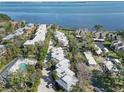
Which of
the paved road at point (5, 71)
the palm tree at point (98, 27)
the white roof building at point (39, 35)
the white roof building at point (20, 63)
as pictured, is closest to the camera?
the paved road at point (5, 71)

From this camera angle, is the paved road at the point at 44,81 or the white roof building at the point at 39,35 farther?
the white roof building at the point at 39,35

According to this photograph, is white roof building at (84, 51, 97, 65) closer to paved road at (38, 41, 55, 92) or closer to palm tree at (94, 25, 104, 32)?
paved road at (38, 41, 55, 92)

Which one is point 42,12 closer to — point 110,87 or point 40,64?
point 40,64

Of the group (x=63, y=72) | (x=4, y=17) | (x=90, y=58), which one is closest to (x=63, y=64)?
(x=63, y=72)

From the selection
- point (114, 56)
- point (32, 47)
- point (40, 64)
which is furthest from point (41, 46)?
point (114, 56)

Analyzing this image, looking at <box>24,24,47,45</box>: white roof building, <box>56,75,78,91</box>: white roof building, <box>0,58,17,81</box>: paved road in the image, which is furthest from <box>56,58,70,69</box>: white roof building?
<box>24,24,47,45</box>: white roof building

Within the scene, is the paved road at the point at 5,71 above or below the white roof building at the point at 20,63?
below

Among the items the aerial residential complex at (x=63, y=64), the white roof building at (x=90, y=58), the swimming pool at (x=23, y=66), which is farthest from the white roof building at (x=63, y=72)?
the swimming pool at (x=23, y=66)

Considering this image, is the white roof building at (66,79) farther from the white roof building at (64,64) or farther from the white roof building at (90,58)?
the white roof building at (90,58)
